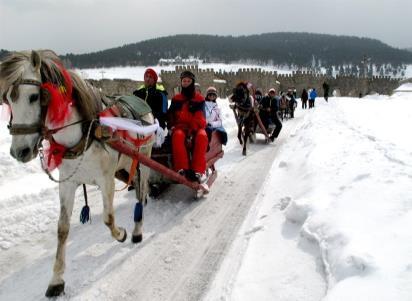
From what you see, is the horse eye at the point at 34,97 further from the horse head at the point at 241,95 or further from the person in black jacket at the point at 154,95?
the horse head at the point at 241,95

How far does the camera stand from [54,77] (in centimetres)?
359

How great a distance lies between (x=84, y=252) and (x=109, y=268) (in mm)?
570

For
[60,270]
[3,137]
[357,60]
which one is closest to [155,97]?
[60,270]

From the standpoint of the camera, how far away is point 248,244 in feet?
14.8

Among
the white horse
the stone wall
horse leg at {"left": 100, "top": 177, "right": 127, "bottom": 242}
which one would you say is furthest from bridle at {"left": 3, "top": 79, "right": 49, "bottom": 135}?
the stone wall

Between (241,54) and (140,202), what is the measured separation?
16146 cm

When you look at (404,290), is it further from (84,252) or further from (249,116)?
(249,116)

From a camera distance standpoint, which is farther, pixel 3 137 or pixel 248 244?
pixel 3 137

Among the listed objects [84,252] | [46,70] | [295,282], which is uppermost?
[46,70]

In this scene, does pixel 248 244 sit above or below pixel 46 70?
below

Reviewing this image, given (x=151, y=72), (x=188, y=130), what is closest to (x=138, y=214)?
(x=188, y=130)

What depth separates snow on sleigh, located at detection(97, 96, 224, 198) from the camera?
14.1 feet

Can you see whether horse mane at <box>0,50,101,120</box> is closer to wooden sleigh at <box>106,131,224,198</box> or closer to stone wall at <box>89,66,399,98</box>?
wooden sleigh at <box>106,131,224,198</box>

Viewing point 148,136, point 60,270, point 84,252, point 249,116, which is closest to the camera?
point 60,270
